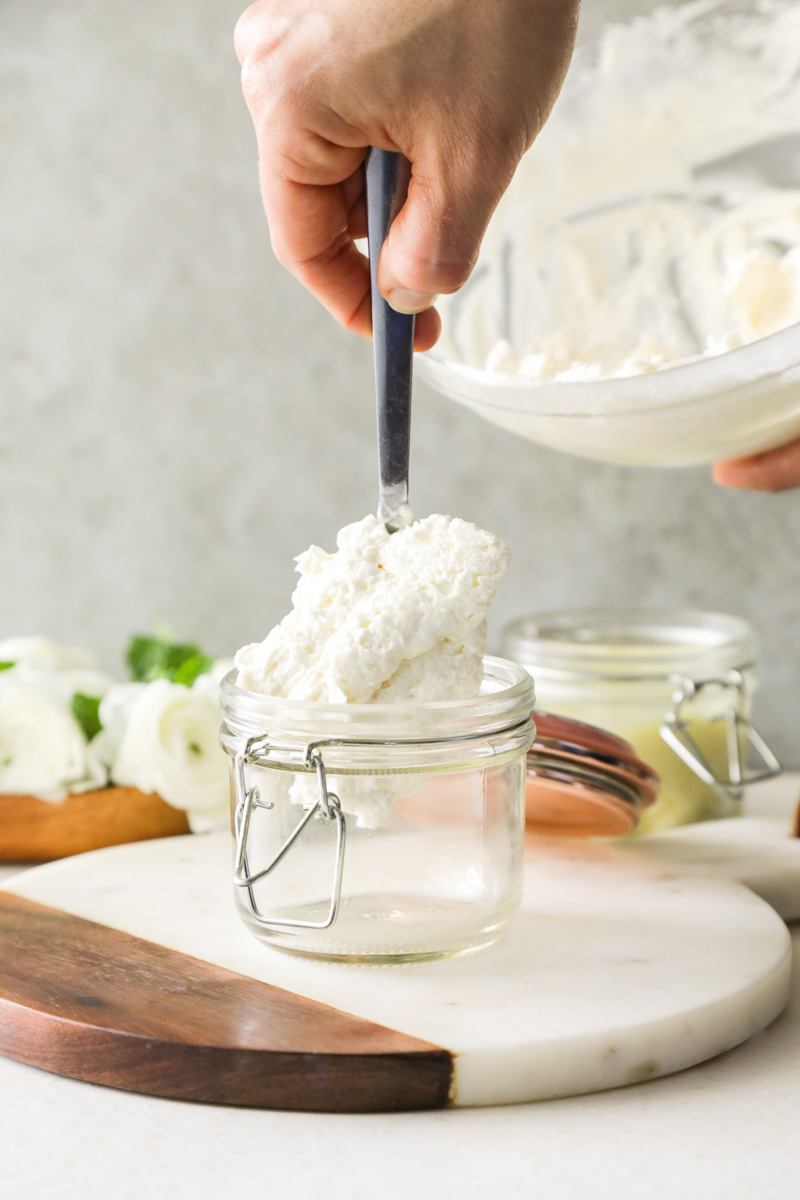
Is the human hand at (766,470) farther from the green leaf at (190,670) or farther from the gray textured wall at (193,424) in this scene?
the green leaf at (190,670)

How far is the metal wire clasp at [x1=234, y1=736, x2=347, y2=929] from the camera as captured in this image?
2.43 ft

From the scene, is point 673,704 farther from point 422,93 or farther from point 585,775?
point 422,93

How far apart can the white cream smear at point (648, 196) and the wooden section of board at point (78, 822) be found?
1.73 feet

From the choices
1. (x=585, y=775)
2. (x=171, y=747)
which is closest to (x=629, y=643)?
(x=585, y=775)

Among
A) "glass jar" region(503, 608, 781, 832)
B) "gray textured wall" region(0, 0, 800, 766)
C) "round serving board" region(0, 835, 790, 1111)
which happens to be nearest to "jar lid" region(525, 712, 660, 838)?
"round serving board" region(0, 835, 790, 1111)

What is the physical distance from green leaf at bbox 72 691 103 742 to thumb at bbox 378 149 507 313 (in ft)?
2.01

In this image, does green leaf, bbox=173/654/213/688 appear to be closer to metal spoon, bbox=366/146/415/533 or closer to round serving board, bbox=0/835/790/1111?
round serving board, bbox=0/835/790/1111

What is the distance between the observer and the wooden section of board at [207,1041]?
0.65 metres

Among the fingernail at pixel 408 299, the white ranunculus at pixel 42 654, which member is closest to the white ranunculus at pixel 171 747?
the white ranunculus at pixel 42 654

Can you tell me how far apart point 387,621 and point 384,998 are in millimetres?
229

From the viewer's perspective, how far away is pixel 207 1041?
66cm

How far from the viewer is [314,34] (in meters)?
0.72

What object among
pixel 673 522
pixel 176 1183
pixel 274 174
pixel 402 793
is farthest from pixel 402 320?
pixel 673 522

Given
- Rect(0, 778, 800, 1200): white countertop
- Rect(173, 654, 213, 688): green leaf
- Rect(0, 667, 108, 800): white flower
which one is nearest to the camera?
Rect(0, 778, 800, 1200): white countertop
